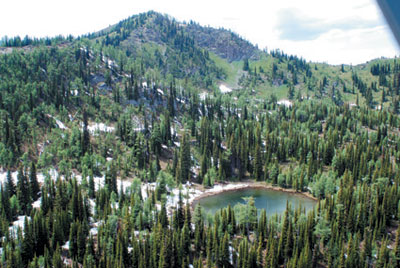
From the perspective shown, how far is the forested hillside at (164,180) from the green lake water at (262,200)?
5933mm

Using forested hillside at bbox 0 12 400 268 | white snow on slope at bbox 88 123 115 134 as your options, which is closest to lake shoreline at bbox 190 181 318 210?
forested hillside at bbox 0 12 400 268

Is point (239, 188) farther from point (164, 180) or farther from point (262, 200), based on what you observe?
point (164, 180)

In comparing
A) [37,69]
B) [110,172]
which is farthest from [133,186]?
[37,69]

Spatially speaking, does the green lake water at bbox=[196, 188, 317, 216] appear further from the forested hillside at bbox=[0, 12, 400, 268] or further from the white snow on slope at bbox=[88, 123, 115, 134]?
the white snow on slope at bbox=[88, 123, 115, 134]

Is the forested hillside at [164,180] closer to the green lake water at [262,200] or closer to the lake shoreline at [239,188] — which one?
the lake shoreline at [239,188]

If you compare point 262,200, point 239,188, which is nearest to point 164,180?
point 239,188

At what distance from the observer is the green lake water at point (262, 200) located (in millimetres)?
106562

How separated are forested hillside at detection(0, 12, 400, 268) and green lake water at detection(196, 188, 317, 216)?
593cm

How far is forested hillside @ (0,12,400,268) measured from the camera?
7181cm

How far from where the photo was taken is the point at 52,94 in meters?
165

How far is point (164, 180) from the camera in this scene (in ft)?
367

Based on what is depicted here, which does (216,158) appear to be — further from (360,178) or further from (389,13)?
(389,13)

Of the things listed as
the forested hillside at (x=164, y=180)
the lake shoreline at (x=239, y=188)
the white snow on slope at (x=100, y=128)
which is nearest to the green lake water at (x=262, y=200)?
the lake shoreline at (x=239, y=188)

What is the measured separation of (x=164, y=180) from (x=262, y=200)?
120 ft
